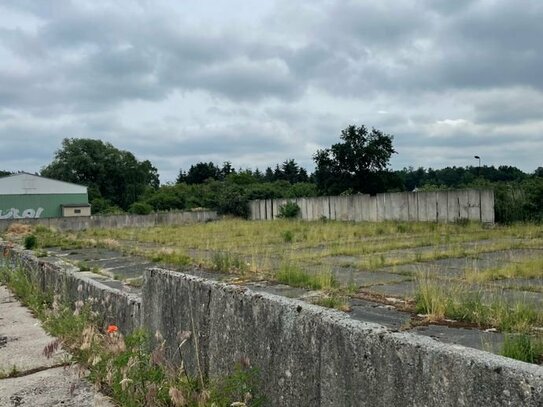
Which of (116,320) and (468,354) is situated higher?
(468,354)

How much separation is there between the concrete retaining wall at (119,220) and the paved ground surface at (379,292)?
83.9 ft

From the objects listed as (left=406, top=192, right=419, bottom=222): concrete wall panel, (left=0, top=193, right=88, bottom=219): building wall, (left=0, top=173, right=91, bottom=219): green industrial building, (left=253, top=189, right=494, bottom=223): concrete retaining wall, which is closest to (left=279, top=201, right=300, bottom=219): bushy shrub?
(left=253, top=189, right=494, bottom=223): concrete retaining wall

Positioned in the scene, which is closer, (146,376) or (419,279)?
(146,376)

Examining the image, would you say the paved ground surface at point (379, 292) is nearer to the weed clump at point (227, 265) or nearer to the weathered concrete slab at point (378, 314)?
the weathered concrete slab at point (378, 314)

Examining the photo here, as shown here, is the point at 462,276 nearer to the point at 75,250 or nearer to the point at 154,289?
the point at 154,289

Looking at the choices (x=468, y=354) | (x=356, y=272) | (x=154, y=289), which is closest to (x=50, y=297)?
(x=154, y=289)

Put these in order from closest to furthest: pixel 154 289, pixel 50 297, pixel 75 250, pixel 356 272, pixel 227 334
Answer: pixel 227 334
pixel 154 289
pixel 50 297
pixel 356 272
pixel 75 250

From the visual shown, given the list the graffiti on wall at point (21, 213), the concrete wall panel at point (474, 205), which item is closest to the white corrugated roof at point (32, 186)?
the graffiti on wall at point (21, 213)

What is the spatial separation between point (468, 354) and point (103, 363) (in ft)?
11.8

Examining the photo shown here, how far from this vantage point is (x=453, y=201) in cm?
2464

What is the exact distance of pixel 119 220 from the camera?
41.9 m

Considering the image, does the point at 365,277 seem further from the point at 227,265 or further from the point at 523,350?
the point at 523,350

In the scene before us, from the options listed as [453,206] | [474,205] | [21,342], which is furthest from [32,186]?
[21,342]

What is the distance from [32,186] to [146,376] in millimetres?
74228
